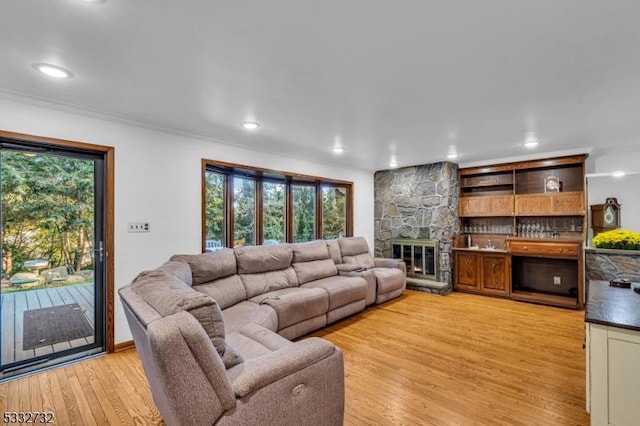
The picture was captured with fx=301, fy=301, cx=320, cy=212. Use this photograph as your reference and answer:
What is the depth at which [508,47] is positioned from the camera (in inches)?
72.1

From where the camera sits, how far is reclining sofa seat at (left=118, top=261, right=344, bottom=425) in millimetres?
1203

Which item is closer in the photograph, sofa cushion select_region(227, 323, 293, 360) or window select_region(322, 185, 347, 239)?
sofa cushion select_region(227, 323, 293, 360)

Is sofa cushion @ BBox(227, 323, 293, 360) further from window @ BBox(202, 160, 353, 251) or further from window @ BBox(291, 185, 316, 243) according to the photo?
window @ BBox(291, 185, 316, 243)

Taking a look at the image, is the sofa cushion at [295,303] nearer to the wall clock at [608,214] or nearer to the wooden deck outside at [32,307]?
the wooden deck outside at [32,307]

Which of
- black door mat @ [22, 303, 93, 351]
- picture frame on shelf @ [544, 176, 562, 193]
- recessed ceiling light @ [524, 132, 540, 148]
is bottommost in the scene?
black door mat @ [22, 303, 93, 351]

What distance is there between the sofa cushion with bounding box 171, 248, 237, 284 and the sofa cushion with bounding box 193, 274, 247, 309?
5 centimetres

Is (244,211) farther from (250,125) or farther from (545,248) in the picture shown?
(545,248)

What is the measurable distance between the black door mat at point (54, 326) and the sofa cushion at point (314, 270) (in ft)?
7.76

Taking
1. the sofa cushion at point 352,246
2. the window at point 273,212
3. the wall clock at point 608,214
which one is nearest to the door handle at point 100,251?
the window at point 273,212

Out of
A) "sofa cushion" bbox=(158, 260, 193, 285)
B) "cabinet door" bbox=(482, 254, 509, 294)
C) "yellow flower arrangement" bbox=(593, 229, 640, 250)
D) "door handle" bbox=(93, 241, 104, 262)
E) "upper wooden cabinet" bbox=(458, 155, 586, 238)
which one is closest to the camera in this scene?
"sofa cushion" bbox=(158, 260, 193, 285)

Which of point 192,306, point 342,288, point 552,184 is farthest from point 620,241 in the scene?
point 192,306

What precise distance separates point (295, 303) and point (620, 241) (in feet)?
12.5

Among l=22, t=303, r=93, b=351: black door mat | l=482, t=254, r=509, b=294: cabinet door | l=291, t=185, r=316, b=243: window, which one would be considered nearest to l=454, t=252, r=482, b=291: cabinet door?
l=482, t=254, r=509, b=294: cabinet door

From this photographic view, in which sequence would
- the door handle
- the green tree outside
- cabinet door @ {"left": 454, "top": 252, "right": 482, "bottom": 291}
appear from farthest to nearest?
cabinet door @ {"left": 454, "top": 252, "right": 482, "bottom": 291}
the door handle
the green tree outside
